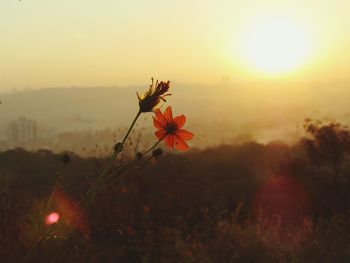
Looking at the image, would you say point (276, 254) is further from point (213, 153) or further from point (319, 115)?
point (213, 153)

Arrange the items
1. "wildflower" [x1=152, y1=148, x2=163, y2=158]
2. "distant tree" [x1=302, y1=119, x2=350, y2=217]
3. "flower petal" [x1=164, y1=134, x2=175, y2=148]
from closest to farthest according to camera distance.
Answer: "wildflower" [x1=152, y1=148, x2=163, y2=158], "flower petal" [x1=164, y1=134, x2=175, y2=148], "distant tree" [x1=302, y1=119, x2=350, y2=217]

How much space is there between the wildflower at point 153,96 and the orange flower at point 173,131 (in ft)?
0.44

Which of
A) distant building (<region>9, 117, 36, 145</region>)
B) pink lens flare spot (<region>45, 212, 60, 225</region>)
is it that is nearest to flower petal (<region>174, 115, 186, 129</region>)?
pink lens flare spot (<region>45, 212, 60, 225</region>)

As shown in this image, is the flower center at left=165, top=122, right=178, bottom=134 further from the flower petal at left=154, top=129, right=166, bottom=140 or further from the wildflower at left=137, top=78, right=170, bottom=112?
the wildflower at left=137, top=78, right=170, bottom=112

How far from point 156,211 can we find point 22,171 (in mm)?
12250

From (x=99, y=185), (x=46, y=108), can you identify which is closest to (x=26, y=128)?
(x=46, y=108)

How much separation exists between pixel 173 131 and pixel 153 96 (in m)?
0.22

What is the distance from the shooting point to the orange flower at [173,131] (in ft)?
6.61

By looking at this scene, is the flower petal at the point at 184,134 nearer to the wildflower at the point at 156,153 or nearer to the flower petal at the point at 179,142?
the flower petal at the point at 179,142

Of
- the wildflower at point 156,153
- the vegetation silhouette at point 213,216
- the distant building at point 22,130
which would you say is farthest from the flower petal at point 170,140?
the distant building at point 22,130

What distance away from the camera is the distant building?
9281 centimetres

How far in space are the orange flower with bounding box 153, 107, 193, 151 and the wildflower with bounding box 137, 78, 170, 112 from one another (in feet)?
0.44

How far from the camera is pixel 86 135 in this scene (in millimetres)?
98938

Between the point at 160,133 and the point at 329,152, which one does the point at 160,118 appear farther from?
the point at 329,152
